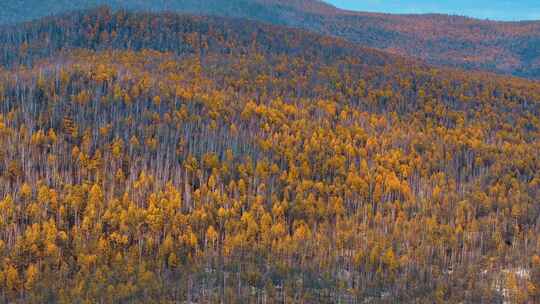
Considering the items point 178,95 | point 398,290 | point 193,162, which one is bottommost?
point 398,290

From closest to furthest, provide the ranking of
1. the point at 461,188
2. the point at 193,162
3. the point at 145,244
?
1. the point at 145,244
2. the point at 193,162
3. the point at 461,188

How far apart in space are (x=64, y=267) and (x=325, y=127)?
96315 mm

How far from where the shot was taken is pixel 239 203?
9325 cm

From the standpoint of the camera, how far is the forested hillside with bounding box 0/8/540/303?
222 feet

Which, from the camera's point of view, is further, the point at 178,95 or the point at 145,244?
the point at 178,95

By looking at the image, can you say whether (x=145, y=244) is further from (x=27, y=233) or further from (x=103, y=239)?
(x=27, y=233)

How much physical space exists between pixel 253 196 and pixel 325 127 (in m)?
56.9

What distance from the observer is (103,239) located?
74312mm

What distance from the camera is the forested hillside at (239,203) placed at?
67812 millimetres

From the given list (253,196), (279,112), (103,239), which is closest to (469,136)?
(279,112)

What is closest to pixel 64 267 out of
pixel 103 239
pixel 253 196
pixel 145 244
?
pixel 103 239

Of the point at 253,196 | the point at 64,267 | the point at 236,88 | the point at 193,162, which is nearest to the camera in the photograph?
the point at 64,267

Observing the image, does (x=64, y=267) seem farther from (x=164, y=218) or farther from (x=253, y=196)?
(x=253, y=196)

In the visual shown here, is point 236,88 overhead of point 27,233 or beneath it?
overhead
